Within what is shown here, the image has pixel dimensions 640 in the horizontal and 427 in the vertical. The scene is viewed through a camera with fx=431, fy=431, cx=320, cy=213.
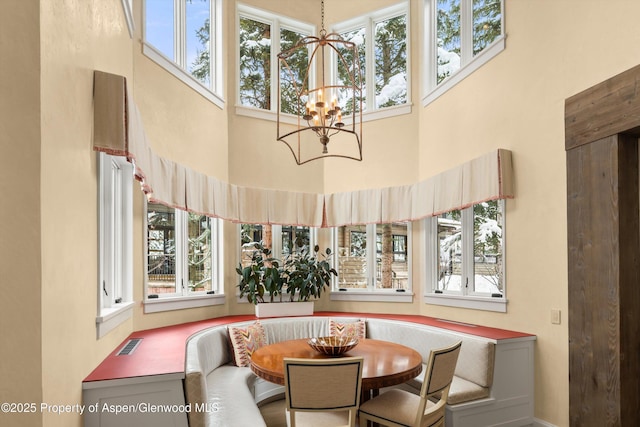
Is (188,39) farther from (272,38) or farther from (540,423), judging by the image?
(540,423)

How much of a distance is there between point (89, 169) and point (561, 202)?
3395 mm

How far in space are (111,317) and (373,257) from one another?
3.57 meters

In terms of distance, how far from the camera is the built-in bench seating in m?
3.05

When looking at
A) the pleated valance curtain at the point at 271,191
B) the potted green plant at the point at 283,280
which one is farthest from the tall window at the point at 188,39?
the potted green plant at the point at 283,280

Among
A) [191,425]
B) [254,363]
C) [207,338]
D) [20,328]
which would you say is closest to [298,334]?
[207,338]

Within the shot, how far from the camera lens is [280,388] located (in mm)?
4762

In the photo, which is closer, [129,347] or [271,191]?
[129,347]

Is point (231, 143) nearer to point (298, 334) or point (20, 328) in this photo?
point (298, 334)

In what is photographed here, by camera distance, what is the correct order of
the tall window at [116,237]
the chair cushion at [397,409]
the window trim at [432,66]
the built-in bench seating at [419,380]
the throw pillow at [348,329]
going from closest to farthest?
1. the chair cushion at [397,409]
2. the built-in bench seating at [419,380]
3. the tall window at [116,237]
4. the window trim at [432,66]
5. the throw pillow at [348,329]

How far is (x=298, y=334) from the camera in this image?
191 inches

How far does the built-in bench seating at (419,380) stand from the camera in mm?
3053

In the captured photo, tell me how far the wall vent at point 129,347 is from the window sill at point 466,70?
4.10 meters

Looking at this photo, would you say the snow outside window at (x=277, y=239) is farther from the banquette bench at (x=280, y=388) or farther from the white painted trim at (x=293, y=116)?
the white painted trim at (x=293, y=116)

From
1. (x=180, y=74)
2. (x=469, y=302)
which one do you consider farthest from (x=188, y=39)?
(x=469, y=302)
